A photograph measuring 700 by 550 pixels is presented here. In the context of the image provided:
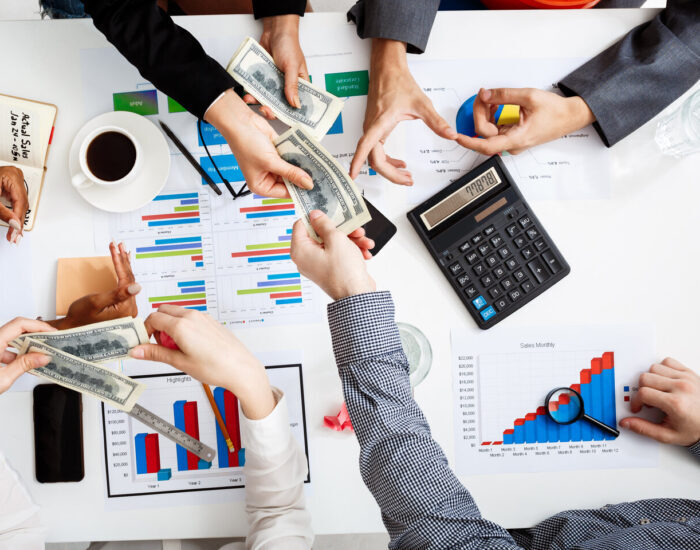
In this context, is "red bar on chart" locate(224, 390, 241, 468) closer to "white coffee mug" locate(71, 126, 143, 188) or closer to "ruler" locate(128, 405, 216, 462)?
"ruler" locate(128, 405, 216, 462)

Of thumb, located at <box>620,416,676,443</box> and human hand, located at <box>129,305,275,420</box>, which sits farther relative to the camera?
thumb, located at <box>620,416,676,443</box>

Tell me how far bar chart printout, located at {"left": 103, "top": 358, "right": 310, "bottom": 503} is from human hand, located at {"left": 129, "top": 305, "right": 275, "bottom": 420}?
0.45 ft

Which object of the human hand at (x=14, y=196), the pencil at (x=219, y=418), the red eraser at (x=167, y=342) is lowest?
the pencil at (x=219, y=418)

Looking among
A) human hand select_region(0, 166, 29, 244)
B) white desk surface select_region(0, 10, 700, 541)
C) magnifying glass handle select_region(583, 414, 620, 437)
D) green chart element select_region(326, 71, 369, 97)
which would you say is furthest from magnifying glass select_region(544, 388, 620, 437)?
human hand select_region(0, 166, 29, 244)

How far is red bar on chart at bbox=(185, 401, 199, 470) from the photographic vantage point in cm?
103

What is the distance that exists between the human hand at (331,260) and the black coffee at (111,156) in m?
0.38

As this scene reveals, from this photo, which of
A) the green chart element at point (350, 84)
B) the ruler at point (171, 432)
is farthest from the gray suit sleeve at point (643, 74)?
the ruler at point (171, 432)

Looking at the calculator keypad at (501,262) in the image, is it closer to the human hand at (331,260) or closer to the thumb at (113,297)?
the human hand at (331,260)

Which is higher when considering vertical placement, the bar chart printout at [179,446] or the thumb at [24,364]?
the thumb at [24,364]

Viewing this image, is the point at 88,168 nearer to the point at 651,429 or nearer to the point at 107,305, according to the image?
the point at 107,305

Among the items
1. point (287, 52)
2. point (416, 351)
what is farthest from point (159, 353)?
point (287, 52)

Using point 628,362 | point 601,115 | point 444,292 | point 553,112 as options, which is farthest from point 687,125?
point 444,292

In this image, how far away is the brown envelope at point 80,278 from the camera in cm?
101

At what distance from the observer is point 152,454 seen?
40.4 inches
